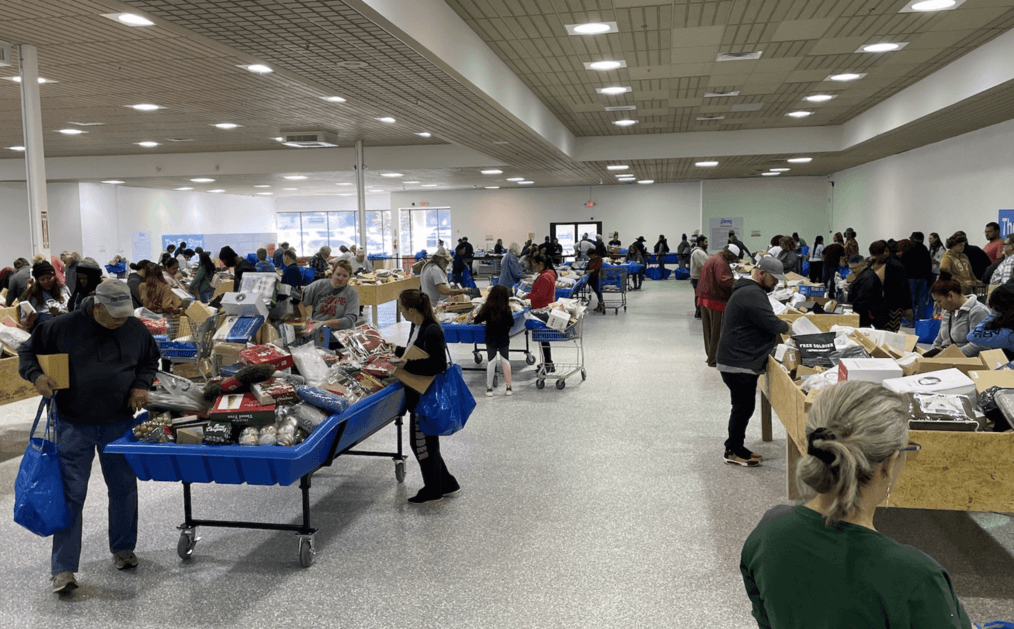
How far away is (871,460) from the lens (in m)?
1.42

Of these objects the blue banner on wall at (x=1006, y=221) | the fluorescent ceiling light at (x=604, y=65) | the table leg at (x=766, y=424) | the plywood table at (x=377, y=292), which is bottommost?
the table leg at (x=766, y=424)

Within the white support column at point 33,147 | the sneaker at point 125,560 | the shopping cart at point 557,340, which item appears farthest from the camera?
the shopping cart at point 557,340

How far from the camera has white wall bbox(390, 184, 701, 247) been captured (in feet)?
97.5

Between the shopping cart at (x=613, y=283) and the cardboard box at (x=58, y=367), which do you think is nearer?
the cardboard box at (x=58, y=367)

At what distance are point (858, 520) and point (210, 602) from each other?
317 centimetres

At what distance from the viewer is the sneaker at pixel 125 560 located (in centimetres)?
404

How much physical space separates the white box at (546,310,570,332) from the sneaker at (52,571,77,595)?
554cm

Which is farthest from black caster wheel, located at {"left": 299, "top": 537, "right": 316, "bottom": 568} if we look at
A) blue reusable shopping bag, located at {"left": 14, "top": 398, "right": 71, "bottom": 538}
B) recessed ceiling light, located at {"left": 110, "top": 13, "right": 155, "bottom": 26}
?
recessed ceiling light, located at {"left": 110, "top": 13, "right": 155, "bottom": 26}

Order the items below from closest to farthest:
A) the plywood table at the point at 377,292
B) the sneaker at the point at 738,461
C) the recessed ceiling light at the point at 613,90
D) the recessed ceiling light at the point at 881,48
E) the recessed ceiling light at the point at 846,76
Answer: the sneaker at the point at 738,461 → the recessed ceiling light at the point at 881,48 → the recessed ceiling light at the point at 846,76 → the recessed ceiling light at the point at 613,90 → the plywood table at the point at 377,292

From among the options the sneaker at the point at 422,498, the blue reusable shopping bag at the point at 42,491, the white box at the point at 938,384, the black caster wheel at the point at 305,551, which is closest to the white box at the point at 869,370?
the white box at the point at 938,384

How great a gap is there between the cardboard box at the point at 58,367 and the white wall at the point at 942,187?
12994 millimetres

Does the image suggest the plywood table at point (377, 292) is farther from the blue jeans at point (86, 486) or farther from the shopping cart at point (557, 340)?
the blue jeans at point (86, 486)

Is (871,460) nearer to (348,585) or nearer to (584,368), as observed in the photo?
(348,585)

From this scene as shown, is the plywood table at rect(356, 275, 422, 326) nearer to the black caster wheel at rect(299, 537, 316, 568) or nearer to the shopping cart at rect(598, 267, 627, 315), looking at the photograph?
the shopping cart at rect(598, 267, 627, 315)
